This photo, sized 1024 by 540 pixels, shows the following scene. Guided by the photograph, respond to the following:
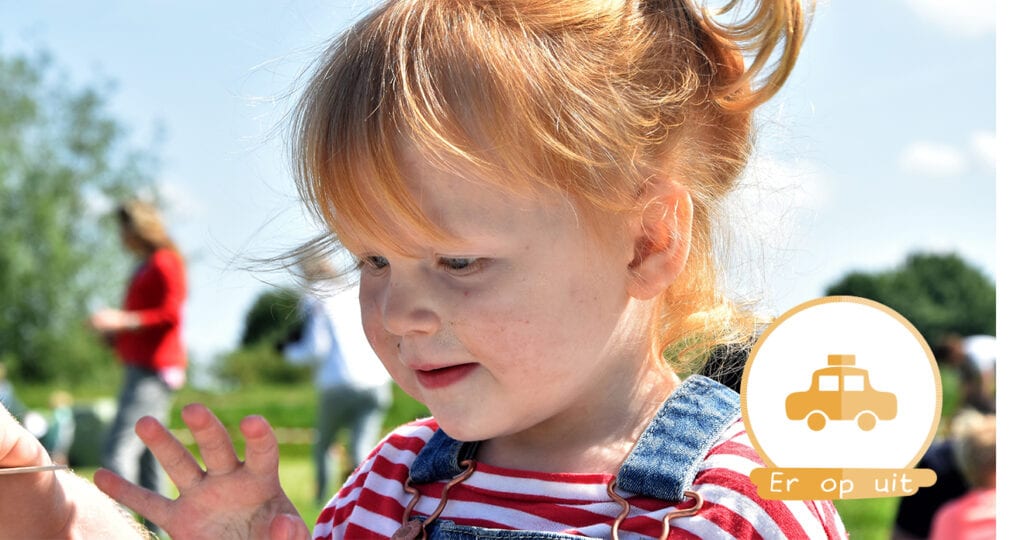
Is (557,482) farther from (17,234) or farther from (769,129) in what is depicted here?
(17,234)

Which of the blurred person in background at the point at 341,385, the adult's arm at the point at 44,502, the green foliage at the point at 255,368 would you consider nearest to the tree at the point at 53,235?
the green foliage at the point at 255,368

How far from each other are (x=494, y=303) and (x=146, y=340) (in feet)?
8.55

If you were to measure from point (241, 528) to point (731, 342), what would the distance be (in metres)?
0.36

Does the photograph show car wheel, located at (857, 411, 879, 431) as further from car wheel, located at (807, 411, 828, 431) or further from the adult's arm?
the adult's arm

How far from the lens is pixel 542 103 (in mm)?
651

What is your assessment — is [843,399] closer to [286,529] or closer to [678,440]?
[678,440]

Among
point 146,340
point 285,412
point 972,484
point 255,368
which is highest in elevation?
point 146,340

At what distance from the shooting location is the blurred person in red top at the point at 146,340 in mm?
2957

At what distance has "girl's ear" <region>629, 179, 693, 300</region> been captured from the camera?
69cm

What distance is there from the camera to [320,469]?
3531mm

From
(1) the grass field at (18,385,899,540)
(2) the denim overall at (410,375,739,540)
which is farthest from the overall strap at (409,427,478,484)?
(1) the grass field at (18,385,899,540)

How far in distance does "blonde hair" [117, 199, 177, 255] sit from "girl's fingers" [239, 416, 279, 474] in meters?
2.53

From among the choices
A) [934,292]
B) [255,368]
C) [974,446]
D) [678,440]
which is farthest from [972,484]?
[255,368]

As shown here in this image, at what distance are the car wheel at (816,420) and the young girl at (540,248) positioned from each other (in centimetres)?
6
